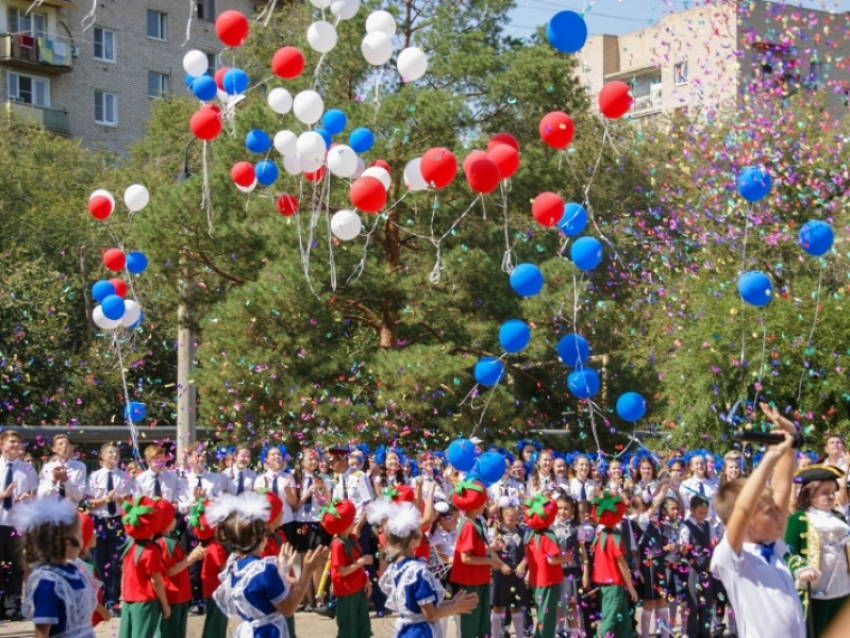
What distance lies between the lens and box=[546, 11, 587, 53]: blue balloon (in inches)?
413

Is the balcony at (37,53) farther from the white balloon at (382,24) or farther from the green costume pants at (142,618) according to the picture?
the green costume pants at (142,618)

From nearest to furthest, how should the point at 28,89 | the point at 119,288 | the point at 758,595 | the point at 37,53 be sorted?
the point at 758,595 → the point at 119,288 → the point at 37,53 → the point at 28,89

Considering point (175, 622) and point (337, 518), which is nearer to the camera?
point (175, 622)

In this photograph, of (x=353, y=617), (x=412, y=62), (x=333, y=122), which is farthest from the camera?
(x=333, y=122)

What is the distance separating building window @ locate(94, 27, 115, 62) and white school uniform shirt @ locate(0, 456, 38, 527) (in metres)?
28.3

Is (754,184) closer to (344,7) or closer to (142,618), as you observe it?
(344,7)

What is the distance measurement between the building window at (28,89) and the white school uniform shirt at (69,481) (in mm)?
26341

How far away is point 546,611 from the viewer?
10352 mm

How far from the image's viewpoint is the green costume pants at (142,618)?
8789 mm

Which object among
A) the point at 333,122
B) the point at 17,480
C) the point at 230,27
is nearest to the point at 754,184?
the point at 333,122

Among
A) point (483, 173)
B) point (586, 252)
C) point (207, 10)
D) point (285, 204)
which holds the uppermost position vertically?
point (207, 10)

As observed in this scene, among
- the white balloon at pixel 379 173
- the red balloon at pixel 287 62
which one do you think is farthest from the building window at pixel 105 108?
the white balloon at pixel 379 173

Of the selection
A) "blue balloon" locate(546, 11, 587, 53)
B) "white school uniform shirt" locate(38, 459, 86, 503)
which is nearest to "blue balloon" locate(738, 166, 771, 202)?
"blue balloon" locate(546, 11, 587, 53)

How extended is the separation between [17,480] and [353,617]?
3995mm
